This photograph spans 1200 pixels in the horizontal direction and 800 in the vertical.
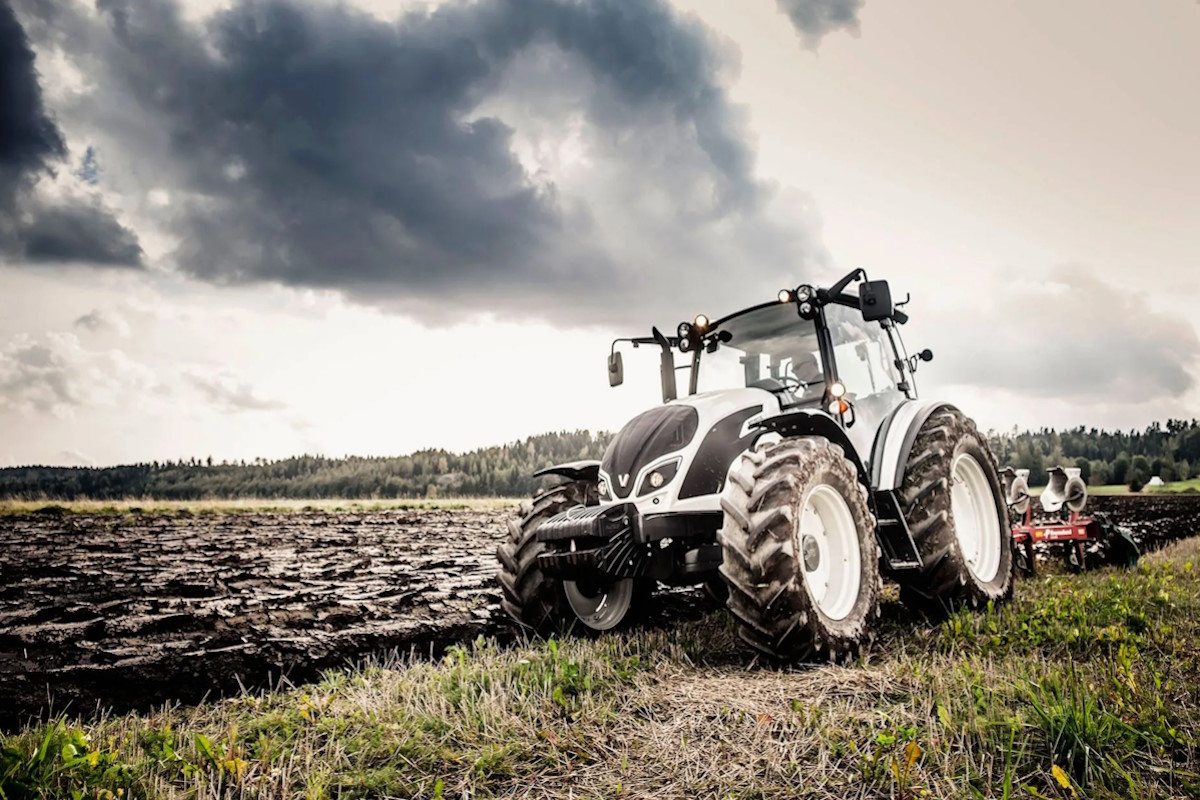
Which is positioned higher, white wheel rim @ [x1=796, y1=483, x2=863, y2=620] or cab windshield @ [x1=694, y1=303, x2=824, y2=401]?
cab windshield @ [x1=694, y1=303, x2=824, y2=401]

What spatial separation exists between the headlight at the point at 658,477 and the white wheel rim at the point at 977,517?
2879mm

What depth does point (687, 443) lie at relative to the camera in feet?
17.4

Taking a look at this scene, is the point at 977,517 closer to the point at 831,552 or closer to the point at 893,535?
the point at 893,535

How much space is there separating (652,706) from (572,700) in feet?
1.29

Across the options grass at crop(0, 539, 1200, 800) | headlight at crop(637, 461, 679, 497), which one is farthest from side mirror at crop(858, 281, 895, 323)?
grass at crop(0, 539, 1200, 800)

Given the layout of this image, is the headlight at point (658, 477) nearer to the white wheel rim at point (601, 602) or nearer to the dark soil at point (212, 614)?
the white wheel rim at point (601, 602)

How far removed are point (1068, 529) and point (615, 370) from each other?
6073 millimetres

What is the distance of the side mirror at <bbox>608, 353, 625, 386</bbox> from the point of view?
6.31 m

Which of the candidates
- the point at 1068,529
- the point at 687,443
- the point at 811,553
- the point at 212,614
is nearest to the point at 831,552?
the point at 811,553

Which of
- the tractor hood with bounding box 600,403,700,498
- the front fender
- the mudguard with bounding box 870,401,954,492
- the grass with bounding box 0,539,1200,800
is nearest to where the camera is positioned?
the grass with bounding box 0,539,1200,800

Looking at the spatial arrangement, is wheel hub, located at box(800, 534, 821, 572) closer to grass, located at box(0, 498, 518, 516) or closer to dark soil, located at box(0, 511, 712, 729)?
dark soil, located at box(0, 511, 712, 729)

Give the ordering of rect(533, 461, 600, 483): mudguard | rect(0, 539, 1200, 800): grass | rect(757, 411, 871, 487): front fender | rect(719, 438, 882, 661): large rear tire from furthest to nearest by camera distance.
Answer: rect(533, 461, 600, 483): mudguard
rect(757, 411, 871, 487): front fender
rect(719, 438, 882, 661): large rear tire
rect(0, 539, 1200, 800): grass

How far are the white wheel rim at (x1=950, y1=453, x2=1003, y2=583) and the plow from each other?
6.89ft

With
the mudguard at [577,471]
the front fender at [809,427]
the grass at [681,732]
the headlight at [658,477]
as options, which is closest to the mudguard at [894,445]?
the front fender at [809,427]
